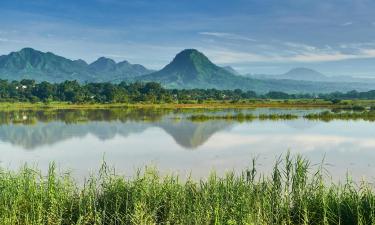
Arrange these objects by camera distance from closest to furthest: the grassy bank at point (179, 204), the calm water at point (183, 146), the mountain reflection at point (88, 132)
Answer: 1. the grassy bank at point (179, 204)
2. the calm water at point (183, 146)
3. the mountain reflection at point (88, 132)

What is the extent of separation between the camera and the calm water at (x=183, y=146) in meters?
21.0

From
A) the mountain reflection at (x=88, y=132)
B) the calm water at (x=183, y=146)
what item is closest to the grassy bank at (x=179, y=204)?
the calm water at (x=183, y=146)

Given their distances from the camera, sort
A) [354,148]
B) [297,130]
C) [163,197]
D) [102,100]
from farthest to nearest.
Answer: [102,100]
[297,130]
[354,148]
[163,197]

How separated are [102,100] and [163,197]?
270 ft

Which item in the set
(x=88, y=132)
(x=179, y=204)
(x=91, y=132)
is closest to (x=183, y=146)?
(x=91, y=132)

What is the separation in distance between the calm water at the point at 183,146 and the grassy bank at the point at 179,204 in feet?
23.4

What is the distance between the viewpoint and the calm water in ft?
68.9

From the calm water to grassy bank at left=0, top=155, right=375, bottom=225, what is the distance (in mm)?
7135

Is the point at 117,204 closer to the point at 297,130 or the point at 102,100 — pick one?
the point at 297,130

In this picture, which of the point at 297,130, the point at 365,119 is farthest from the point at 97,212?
the point at 365,119

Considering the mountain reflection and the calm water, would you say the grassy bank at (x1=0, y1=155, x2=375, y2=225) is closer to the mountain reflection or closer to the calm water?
the calm water

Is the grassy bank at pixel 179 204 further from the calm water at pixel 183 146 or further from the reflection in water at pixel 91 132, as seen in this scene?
the reflection in water at pixel 91 132

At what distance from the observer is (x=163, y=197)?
11.1 m

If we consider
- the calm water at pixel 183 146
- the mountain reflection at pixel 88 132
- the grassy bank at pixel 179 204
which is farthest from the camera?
the mountain reflection at pixel 88 132
